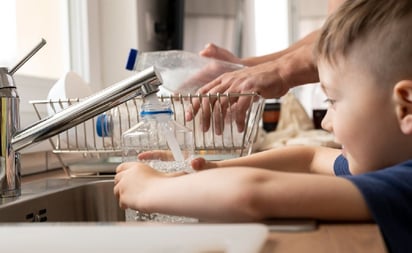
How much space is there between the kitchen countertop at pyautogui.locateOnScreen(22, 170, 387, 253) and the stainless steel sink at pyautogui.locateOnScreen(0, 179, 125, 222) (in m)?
0.46

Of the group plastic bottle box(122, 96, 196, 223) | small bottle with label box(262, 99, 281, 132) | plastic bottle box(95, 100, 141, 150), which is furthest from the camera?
small bottle with label box(262, 99, 281, 132)

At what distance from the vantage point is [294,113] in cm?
235

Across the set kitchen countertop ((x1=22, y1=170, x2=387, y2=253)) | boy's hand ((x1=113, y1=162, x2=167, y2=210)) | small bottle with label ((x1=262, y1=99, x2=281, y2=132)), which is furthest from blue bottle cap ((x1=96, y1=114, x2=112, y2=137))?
small bottle with label ((x1=262, y1=99, x2=281, y2=132))

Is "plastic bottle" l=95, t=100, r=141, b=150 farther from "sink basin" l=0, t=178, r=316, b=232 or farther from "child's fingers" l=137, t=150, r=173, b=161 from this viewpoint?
"child's fingers" l=137, t=150, r=173, b=161

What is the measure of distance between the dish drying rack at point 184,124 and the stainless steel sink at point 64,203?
7 centimetres

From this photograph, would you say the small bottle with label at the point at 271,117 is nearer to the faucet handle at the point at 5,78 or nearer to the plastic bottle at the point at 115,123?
the plastic bottle at the point at 115,123

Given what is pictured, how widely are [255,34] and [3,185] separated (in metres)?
2.01

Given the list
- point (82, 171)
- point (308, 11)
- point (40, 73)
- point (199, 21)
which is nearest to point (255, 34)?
point (308, 11)

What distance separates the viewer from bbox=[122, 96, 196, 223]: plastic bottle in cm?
76

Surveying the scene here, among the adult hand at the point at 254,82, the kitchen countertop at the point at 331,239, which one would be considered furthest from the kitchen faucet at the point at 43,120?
the kitchen countertop at the point at 331,239

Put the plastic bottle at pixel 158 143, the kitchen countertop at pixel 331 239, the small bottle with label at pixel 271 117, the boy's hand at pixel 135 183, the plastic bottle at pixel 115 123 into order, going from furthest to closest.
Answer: the small bottle with label at pixel 271 117 → the plastic bottle at pixel 115 123 → the plastic bottle at pixel 158 143 → the boy's hand at pixel 135 183 → the kitchen countertop at pixel 331 239

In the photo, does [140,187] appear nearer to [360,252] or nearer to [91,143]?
[360,252]

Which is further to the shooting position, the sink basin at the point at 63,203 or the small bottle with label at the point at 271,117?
the small bottle with label at the point at 271,117

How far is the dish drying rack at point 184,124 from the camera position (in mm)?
1010
